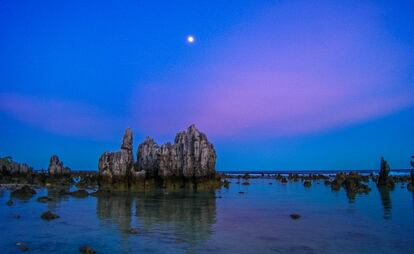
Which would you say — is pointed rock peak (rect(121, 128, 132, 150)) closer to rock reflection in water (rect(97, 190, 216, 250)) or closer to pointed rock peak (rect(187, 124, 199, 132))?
pointed rock peak (rect(187, 124, 199, 132))

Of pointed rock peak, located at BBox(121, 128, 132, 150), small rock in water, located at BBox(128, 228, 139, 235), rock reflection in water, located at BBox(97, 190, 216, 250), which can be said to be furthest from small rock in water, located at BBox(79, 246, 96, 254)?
pointed rock peak, located at BBox(121, 128, 132, 150)

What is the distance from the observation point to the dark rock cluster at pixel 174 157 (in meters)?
74.4

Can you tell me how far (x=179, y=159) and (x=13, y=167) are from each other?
6676 centimetres

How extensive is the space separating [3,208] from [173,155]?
40718 mm

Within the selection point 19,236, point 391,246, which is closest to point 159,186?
point 19,236

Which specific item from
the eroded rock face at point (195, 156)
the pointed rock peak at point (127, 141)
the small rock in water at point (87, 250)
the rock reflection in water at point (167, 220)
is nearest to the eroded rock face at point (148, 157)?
the eroded rock face at point (195, 156)

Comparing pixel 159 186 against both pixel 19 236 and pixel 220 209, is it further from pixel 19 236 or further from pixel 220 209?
pixel 19 236

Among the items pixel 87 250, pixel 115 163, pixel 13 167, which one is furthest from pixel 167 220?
pixel 13 167

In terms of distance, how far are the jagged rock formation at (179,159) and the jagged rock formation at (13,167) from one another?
53.5 m

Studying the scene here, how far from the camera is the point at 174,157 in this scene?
256 feet

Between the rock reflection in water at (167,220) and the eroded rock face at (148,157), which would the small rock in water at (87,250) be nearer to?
the rock reflection in water at (167,220)

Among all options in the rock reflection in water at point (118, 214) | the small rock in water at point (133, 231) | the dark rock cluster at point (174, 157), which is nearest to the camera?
the small rock in water at point (133, 231)

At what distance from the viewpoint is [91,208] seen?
135 ft

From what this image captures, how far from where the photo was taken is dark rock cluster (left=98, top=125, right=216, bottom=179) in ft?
244
